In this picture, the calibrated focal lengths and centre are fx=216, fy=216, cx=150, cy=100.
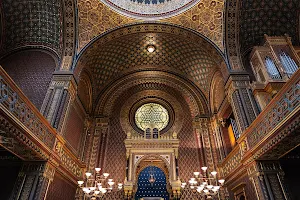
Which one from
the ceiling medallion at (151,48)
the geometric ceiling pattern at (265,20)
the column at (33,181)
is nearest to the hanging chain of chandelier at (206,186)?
the column at (33,181)

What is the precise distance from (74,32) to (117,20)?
2359 millimetres

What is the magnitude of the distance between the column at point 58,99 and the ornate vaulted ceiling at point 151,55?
1160mm

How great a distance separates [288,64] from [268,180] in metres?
4.94

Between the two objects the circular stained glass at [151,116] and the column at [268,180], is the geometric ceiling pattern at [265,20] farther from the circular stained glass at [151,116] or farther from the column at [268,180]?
the circular stained glass at [151,116]

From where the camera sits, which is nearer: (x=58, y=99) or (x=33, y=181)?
(x=33, y=181)

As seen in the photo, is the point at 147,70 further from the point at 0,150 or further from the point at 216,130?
the point at 0,150

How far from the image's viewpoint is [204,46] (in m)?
11.9

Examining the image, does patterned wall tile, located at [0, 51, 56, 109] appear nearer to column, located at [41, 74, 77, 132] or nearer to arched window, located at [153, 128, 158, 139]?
column, located at [41, 74, 77, 132]

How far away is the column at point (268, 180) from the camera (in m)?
7.10

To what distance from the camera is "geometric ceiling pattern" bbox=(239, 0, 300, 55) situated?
1080cm

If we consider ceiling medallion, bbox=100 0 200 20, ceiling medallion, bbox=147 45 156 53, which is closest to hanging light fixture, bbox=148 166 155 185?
ceiling medallion, bbox=147 45 156 53

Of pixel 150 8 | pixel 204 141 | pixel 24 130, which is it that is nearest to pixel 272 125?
pixel 204 141

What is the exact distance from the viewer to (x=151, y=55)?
14.1 m

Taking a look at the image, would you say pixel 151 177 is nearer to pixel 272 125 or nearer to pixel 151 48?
pixel 151 48
